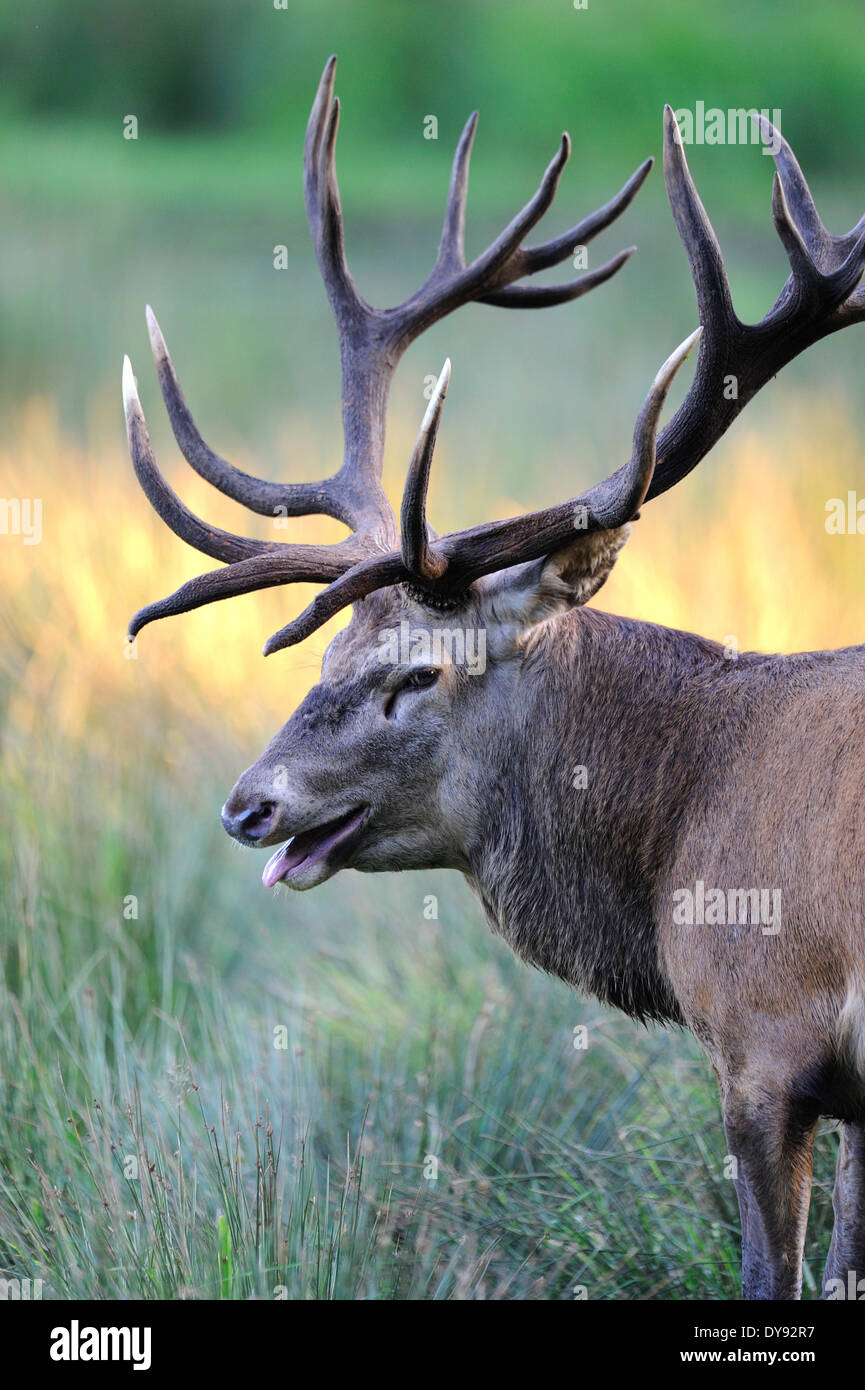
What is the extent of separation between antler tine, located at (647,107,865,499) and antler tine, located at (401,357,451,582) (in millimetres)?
490

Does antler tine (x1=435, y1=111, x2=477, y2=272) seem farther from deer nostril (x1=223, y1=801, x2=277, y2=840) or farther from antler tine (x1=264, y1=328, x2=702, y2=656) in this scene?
deer nostril (x1=223, y1=801, x2=277, y2=840)

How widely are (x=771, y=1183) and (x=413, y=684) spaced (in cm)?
123

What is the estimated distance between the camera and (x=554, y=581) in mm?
3193

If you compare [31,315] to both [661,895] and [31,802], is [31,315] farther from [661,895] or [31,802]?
[661,895]

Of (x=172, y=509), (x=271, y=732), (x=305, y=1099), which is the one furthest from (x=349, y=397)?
(x=271, y=732)

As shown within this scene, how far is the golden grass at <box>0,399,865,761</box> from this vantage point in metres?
6.18

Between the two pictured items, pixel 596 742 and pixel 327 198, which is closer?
pixel 596 742

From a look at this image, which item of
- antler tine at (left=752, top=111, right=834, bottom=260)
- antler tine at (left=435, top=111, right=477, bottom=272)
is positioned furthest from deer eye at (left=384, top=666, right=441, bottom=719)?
antler tine at (left=435, top=111, right=477, bottom=272)

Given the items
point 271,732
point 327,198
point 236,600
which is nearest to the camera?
point 327,198

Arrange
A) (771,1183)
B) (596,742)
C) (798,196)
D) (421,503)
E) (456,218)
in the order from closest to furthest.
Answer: (771,1183) → (421,503) → (596,742) → (798,196) → (456,218)
